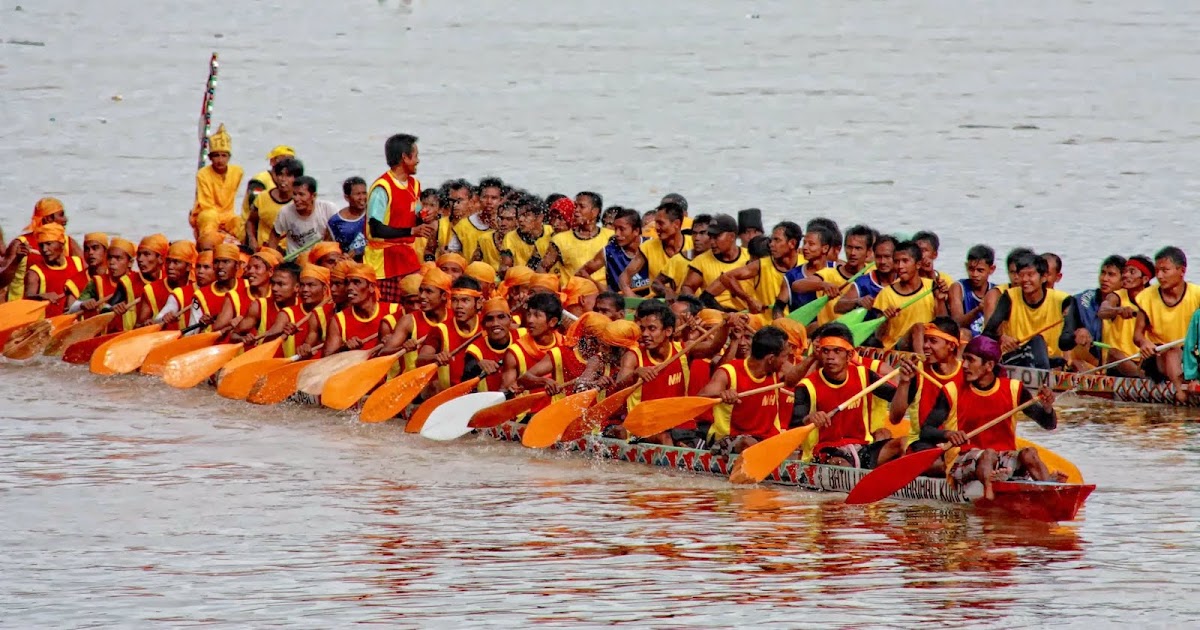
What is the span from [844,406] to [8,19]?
3744 cm

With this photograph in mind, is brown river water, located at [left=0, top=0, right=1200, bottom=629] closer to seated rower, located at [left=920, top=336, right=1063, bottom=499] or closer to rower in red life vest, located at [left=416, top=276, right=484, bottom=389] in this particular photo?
seated rower, located at [left=920, top=336, right=1063, bottom=499]

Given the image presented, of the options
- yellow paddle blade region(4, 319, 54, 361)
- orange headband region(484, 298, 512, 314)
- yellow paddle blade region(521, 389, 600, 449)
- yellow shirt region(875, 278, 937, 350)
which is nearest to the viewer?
yellow paddle blade region(521, 389, 600, 449)

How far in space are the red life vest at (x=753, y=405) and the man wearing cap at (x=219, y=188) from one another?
6140 mm

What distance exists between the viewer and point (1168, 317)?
12.0m

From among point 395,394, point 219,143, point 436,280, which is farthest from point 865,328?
point 219,143

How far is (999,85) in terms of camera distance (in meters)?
33.4

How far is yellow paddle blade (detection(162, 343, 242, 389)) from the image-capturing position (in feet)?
40.6

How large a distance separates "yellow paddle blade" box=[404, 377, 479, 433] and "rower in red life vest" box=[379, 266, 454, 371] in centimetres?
53

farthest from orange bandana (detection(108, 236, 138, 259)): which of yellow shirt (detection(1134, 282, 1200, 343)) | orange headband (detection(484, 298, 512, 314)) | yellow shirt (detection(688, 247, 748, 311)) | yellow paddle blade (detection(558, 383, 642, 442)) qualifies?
yellow shirt (detection(1134, 282, 1200, 343))

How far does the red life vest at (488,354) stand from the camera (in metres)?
11.2

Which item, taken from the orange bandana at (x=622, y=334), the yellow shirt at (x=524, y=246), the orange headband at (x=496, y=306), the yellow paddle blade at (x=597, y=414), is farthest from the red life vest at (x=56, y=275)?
the orange bandana at (x=622, y=334)

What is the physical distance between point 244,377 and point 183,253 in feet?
5.22

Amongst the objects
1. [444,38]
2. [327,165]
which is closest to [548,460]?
[327,165]

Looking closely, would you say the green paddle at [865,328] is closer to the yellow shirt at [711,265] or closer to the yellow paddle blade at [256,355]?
the yellow shirt at [711,265]
